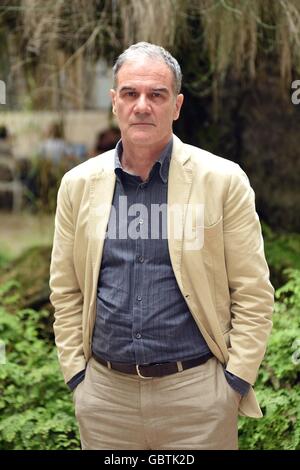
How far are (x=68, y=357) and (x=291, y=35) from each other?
2.91 meters

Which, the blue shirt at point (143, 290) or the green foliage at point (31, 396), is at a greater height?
the blue shirt at point (143, 290)

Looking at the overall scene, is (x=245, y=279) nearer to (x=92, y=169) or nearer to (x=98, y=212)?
(x=98, y=212)

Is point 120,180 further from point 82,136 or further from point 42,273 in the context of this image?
point 82,136

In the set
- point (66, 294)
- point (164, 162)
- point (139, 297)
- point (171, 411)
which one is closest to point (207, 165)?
point (164, 162)

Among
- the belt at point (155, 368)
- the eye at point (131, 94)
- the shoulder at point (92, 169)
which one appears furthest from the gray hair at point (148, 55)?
the belt at point (155, 368)

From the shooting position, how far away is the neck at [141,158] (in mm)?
3287

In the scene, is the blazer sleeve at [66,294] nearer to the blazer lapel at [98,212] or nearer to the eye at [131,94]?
the blazer lapel at [98,212]

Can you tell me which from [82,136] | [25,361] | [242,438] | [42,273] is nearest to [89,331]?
[242,438]

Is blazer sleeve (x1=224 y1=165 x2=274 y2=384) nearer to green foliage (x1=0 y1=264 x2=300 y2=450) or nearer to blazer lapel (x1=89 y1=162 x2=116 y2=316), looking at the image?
blazer lapel (x1=89 y1=162 x2=116 y2=316)

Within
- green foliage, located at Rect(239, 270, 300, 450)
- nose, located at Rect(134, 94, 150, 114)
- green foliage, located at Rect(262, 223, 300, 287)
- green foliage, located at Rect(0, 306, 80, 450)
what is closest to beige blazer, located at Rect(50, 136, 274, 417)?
nose, located at Rect(134, 94, 150, 114)

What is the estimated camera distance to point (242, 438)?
4566mm

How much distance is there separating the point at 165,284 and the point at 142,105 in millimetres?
683

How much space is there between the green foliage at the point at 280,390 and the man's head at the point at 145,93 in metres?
1.81

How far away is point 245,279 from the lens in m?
3.27
